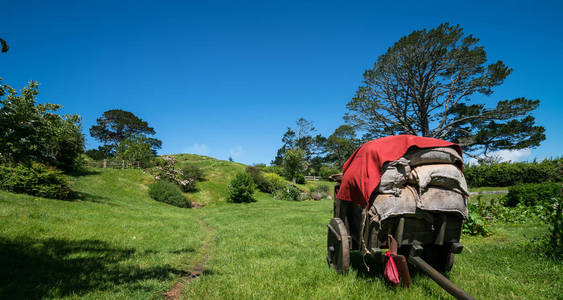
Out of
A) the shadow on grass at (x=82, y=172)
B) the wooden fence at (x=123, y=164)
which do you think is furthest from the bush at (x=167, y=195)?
the wooden fence at (x=123, y=164)

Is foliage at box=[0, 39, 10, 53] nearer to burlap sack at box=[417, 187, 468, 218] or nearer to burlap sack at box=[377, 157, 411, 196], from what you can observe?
burlap sack at box=[377, 157, 411, 196]

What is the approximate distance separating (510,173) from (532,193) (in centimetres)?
1349

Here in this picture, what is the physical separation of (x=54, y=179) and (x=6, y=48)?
14707 millimetres

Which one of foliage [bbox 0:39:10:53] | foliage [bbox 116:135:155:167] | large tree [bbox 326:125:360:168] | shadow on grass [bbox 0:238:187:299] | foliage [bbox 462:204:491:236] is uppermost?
large tree [bbox 326:125:360:168]

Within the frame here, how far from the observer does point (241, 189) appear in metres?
23.4

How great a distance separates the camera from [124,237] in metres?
7.18

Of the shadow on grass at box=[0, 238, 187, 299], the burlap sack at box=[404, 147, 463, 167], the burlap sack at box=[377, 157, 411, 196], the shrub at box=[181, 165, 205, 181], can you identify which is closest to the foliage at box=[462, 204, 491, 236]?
the burlap sack at box=[404, 147, 463, 167]

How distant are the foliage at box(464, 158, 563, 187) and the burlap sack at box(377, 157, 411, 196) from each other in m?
23.2

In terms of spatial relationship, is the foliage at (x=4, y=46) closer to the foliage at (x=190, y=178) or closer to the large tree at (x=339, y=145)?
the foliage at (x=190, y=178)

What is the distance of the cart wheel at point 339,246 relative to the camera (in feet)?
12.4

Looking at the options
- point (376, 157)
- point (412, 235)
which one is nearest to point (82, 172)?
point (376, 157)

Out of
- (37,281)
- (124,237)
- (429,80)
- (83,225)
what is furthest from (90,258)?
(429,80)

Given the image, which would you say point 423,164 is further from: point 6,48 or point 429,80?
point 429,80

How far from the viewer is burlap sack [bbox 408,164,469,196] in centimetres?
298
